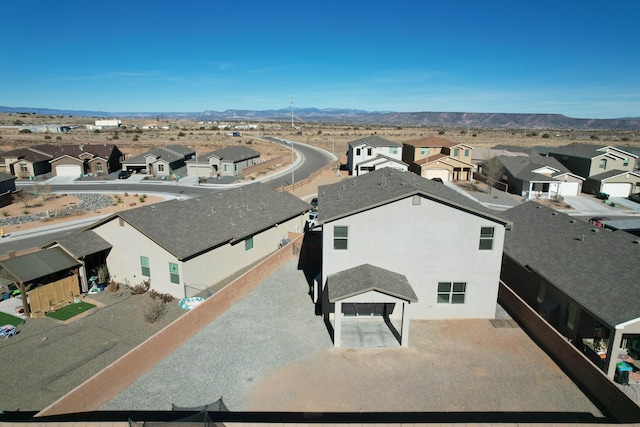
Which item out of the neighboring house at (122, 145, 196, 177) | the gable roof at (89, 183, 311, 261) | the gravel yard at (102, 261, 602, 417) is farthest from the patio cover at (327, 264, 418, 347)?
the neighboring house at (122, 145, 196, 177)

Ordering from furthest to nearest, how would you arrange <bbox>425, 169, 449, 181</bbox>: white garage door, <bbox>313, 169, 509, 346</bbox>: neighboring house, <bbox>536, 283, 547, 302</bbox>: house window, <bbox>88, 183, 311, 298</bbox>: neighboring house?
<bbox>425, 169, 449, 181</bbox>: white garage door < <bbox>88, 183, 311, 298</bbox>: neighboring house < <bbox>536, 283, 547, 302</bbox>: house window < <bbox>313, 169, 509, 346</bbox>: neighboring house

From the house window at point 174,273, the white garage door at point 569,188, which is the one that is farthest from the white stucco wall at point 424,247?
the white garage door at point 569,188

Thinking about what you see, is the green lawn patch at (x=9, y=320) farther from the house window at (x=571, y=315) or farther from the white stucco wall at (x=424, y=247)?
the house window at (x=571, y=315)

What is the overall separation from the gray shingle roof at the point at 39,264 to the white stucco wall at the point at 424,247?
14266 millimetres

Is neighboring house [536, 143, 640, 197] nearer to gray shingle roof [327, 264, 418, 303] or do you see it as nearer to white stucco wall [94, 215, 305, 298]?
gray shingle roof [327, 264, 418, 303]

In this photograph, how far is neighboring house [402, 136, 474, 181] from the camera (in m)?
61.8

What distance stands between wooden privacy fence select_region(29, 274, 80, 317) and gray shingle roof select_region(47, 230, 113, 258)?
55.3 inches

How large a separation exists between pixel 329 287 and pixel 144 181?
170ft

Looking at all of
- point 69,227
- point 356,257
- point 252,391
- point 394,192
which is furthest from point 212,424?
point 69,227

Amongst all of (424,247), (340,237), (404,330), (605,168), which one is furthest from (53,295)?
(605,168)

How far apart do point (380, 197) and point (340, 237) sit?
278 centimetres

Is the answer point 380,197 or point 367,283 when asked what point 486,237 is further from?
point 367,283

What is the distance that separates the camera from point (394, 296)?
17.2m

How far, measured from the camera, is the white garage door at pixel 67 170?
65562 mm
